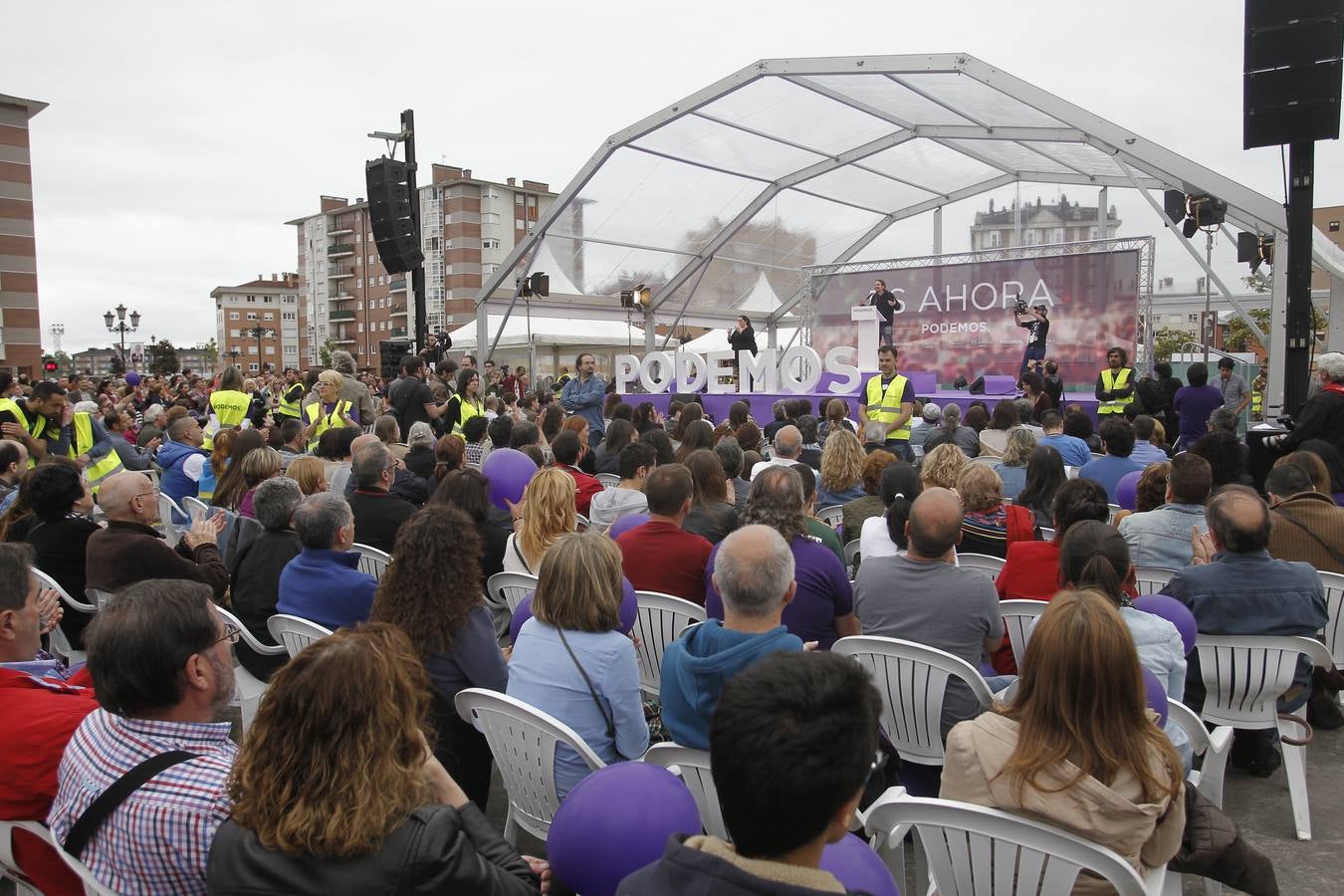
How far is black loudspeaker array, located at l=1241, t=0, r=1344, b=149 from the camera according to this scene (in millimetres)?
6203

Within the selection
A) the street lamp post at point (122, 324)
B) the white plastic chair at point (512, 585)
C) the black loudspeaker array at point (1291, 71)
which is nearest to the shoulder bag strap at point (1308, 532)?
the white plastic chair at point (512, 585)

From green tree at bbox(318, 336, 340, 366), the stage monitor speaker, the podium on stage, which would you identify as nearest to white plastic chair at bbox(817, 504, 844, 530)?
the podium on stage

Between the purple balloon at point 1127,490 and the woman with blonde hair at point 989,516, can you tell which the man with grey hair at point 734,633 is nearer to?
the woman with blonde hair at point 989,516

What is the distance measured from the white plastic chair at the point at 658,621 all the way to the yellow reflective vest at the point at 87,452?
470 cm

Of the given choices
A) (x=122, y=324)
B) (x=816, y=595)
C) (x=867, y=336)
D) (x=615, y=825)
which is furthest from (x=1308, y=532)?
(x=122, y=324)

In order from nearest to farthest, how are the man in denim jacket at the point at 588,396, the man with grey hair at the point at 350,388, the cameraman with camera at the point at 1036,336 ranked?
the man with grey hair at the point at 350,388, the man in denim jacket at the point at 588,396, the cameraman with camera at the point at 1036,336

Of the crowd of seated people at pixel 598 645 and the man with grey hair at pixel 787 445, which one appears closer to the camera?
the crowd of seated people at pixel 598 645

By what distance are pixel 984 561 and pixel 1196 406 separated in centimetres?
652

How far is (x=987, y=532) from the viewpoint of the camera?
4246 millimetres

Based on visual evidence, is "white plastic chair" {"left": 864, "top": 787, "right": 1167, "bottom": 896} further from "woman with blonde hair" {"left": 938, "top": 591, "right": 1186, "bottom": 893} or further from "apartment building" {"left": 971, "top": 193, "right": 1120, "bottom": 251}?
"apartment building" {"left": 971, "top": 193, "right": 1120, "bottom": 251}

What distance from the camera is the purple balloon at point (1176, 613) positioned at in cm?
296

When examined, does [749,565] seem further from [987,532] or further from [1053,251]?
[1053,251]

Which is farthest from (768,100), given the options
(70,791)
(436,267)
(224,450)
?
(436,267)

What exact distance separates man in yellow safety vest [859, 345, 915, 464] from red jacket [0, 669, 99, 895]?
23.9 feet
